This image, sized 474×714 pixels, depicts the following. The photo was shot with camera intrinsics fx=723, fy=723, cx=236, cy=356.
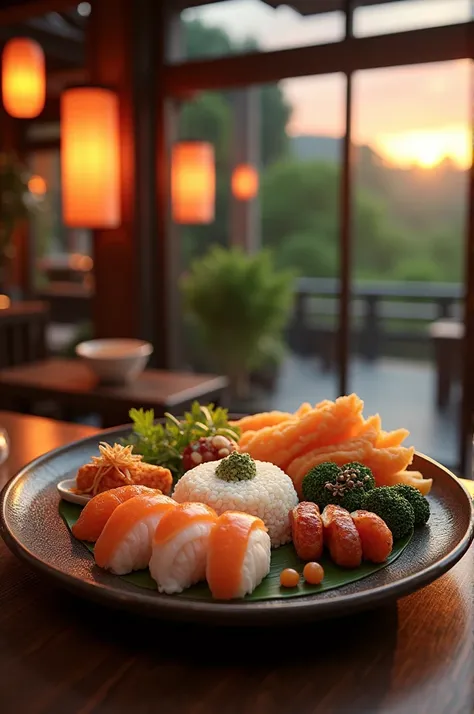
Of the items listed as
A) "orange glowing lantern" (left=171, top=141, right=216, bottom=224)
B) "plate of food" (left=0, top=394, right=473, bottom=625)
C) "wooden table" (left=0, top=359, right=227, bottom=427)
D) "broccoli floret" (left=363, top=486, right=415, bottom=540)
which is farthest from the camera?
"orange glowing lantern" (left=171, top=141, right=216, bottom=224)

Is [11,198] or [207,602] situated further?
[11,198]

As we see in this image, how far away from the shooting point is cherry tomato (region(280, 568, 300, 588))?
36.9 inches

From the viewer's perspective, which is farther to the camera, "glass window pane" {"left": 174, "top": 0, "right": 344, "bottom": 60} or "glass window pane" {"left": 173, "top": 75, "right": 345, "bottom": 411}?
"glass window pane" {"left": 173, "top": 75, "right": 345, "bottom": 411}

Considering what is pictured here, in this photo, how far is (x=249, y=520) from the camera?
94 cm

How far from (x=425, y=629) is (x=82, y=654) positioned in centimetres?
44

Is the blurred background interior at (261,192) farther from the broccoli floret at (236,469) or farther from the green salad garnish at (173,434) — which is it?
the broccoli floret at (236,469)

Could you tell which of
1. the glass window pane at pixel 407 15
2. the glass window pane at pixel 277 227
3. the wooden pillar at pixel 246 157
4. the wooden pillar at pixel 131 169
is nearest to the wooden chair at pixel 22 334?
the wooden pillar at pixel 131 169

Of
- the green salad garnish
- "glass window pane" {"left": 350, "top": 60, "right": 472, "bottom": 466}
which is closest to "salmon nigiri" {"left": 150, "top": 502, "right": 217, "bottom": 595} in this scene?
the green salad garnish

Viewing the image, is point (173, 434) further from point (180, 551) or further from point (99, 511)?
point (180, 551)

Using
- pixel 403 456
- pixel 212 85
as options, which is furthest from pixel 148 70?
pixel 403 456

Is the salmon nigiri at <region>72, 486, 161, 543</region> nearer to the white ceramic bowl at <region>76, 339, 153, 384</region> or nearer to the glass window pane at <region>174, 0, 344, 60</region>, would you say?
the white ceramic bowl at <region>76, 339, 153, 384</region>

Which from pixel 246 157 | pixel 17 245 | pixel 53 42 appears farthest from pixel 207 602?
pixel 17 245

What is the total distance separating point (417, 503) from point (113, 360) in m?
1.89

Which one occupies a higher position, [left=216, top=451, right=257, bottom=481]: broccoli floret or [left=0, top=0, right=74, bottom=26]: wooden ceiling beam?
[left=0, top=0, right=74, bottom=26]: wooden ceiling beam
